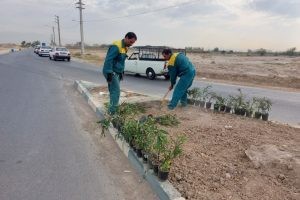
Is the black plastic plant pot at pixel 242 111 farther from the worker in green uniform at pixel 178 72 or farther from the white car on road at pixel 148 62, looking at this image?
the white car on road at pixel 148 62

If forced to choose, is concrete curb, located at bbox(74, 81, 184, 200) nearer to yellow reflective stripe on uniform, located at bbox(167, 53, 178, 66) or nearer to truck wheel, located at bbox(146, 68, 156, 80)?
yellow reflective stripe on uniform, located at bbox(167, 53, 178, 66)

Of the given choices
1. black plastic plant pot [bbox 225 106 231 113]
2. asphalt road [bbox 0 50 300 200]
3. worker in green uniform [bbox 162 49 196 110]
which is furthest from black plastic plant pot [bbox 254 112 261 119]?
worker in green uniform [bbox 162 49 196 110]

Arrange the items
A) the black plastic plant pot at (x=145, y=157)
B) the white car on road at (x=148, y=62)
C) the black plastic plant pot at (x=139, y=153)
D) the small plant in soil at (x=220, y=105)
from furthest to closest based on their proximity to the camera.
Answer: the white car on road at (x=148, y=62)
the small plant in soil at (x=220, y=105)
the black plastic plant pot at (x=139, y=153)
the black plastic plant pot at (x=145, y=157)

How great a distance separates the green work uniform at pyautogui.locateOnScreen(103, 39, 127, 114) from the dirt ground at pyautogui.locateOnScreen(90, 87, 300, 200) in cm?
166

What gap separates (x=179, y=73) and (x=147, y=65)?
10848 millimetres

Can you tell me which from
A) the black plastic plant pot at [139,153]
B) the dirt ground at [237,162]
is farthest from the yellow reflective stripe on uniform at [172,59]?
the black plastic plant pot at [139,153]

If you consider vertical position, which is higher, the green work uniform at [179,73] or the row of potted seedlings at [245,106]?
the green work uniform at [179,73]

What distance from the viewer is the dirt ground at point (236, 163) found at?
3.88m

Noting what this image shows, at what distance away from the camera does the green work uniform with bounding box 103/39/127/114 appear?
7.13 m

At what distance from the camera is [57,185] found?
13.9 ft

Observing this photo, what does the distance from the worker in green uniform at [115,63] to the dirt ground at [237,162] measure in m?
1.68

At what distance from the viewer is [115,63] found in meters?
7.43

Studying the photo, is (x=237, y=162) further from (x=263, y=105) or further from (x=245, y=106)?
(x=245, y=106)

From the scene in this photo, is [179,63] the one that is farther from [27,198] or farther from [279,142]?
[27,198]
